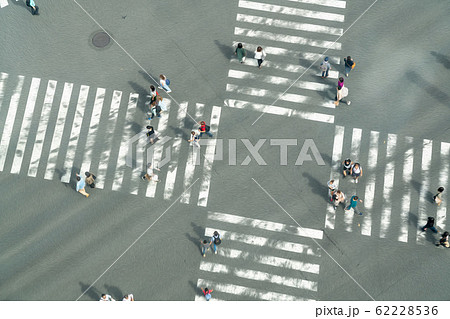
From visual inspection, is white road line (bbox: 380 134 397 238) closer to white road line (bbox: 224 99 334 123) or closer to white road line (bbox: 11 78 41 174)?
white road line (bbox: 224 99 334 123)

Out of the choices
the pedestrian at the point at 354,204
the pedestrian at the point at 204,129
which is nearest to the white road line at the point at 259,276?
the pedestrian at the point at 354,204

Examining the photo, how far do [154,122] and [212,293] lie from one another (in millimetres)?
10337

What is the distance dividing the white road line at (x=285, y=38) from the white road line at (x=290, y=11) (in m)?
1.60

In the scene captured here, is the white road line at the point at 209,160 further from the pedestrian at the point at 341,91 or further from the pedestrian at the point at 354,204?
the pedestrian at the point at 354,204

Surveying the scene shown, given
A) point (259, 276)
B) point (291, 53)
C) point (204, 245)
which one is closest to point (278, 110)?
point (291, 53)

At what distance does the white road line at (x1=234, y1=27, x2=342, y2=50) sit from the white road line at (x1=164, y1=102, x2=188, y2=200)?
19.7 feet

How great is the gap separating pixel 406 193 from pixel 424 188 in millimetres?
1034

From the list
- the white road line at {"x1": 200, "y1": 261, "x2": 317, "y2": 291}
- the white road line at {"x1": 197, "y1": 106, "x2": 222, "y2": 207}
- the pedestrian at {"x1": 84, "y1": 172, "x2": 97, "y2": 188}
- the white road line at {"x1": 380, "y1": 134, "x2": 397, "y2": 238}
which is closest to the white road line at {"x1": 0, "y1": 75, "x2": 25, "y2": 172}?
the pedestrian at {"x1": 84, "y1": 172, "x2": 97, "y2": 188}

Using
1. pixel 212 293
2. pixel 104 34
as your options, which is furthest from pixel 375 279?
pixel 104 34

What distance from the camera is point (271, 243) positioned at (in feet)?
73.9

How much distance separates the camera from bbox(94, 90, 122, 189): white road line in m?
24.1
